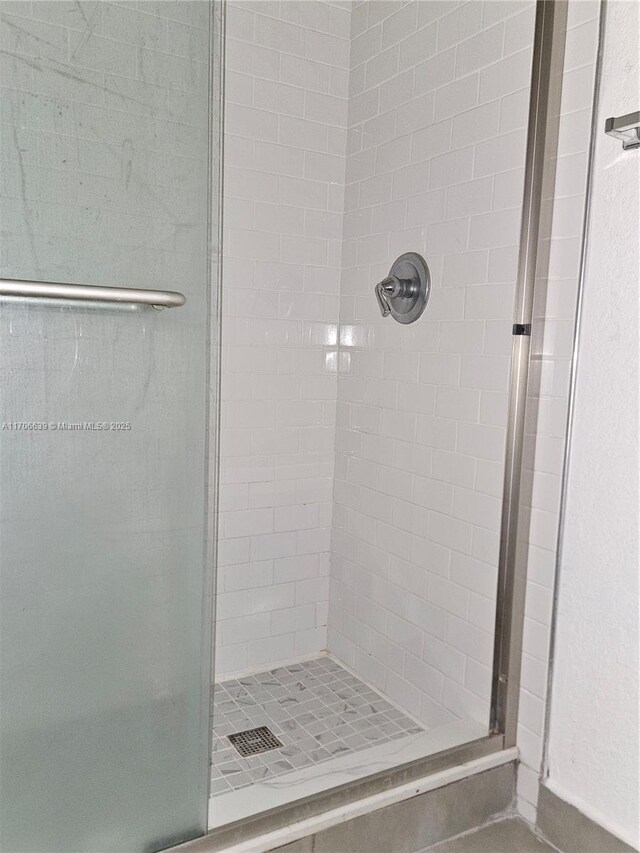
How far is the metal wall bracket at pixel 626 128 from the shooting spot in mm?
1287

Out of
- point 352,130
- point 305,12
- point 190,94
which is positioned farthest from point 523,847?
point 305,12

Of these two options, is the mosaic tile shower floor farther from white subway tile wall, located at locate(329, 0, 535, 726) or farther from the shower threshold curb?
the shower threshold curb

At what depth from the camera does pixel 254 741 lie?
1.83m

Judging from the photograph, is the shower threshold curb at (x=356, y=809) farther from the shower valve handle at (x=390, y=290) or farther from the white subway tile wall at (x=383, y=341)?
the shower valve handle at (x=390, y=290)

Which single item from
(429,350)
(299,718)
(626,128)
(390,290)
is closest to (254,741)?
(299,718)

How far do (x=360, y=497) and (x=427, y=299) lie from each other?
66 cm

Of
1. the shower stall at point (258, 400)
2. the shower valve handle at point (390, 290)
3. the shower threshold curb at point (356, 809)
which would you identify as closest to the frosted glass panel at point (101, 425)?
the shower stall at point (258, 400)

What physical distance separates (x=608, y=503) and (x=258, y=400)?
1.11 metres

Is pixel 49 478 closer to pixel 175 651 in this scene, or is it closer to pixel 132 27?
pixel 175 651

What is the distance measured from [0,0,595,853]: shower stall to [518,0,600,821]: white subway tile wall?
43 millimetres

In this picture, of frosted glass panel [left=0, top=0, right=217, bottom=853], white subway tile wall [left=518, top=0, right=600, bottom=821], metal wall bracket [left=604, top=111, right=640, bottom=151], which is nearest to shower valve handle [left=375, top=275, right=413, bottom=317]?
white subway tile wall [left=518, top=0, right=600, bottom=821]

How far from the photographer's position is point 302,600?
2.36 metres

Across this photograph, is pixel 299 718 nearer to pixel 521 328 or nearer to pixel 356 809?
pixel 356 809

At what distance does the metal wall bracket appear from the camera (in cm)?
129
